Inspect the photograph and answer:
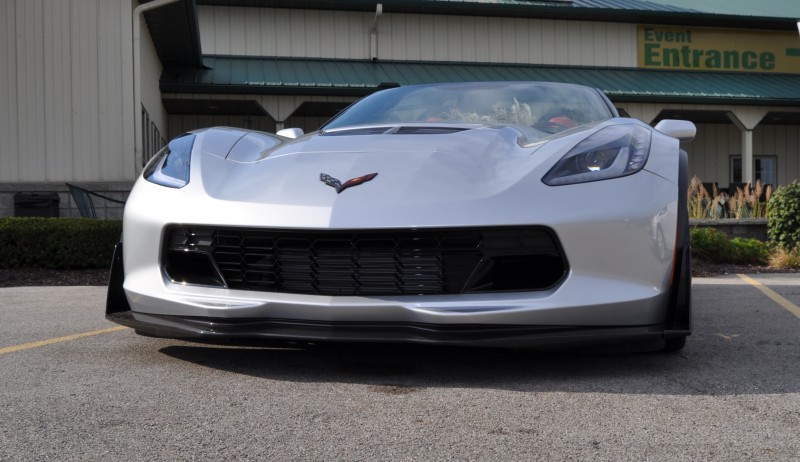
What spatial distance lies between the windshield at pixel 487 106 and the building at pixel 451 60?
25.5 ft

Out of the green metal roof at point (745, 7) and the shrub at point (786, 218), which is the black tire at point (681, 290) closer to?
the shrub at point (786, 218)

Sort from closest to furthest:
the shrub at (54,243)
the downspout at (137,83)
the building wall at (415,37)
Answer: the shrub at (54,243) < the downspout at (137,83) < the building wall at (415,37)

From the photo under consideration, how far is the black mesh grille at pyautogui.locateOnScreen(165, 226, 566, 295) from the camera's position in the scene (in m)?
2.74

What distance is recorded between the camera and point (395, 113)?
424 cm

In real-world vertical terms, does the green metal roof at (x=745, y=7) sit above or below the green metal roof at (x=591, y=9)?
above

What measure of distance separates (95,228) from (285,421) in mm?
6621

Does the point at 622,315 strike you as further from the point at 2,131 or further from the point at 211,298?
the point at 2,131

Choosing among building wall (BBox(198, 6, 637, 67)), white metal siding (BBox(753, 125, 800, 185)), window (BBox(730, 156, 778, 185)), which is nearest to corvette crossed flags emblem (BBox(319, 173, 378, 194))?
building wall (BBox(198, 6, 637, 67))

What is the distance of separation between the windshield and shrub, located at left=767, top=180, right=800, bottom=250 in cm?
701

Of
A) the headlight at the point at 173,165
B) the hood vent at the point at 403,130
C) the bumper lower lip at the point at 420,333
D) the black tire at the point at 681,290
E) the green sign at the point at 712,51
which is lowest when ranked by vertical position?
the bumper lower lip at the point at 420,333

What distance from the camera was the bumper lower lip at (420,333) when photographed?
269 cm

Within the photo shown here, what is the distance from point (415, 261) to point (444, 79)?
51.4 ft

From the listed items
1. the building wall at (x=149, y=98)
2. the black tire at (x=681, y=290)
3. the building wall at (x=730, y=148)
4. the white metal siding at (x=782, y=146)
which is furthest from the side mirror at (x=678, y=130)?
the white metal siding at (x=782, y=146)

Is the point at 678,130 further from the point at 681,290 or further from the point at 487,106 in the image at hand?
the point at 681,290
